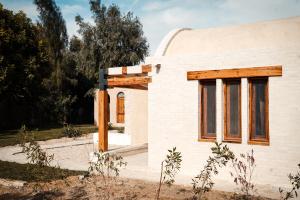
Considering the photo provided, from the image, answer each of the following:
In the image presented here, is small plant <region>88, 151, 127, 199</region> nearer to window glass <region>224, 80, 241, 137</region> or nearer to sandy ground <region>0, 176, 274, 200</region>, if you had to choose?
sandy ground <region>0, 176, 274, 200</region>

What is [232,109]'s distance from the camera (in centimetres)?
1039

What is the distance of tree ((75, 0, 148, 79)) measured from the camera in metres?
38.6

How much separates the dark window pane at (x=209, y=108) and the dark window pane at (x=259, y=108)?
118cm

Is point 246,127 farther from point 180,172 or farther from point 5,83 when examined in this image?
point 5,83

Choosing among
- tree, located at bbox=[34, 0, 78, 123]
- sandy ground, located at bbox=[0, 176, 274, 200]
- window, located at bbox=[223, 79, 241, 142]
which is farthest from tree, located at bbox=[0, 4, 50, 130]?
window, located at bbox=[223, 79, 241, 142]

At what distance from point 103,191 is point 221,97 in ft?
13.6

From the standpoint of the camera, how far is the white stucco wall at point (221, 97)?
9289 mm

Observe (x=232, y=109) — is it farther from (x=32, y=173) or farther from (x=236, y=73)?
(x=32, y=173)

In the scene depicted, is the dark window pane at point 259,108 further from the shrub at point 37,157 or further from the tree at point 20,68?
the tree at point 20,68

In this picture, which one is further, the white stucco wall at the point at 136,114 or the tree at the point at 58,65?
the tree at the point at 58,65

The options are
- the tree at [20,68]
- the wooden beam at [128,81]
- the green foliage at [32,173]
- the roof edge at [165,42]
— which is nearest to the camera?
the green foliage at [32,173]

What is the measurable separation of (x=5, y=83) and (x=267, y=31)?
22049 millimetres

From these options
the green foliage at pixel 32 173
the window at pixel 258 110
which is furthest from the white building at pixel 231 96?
the green foliage at pixel 32 173

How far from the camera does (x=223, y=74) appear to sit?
33.5 ft
